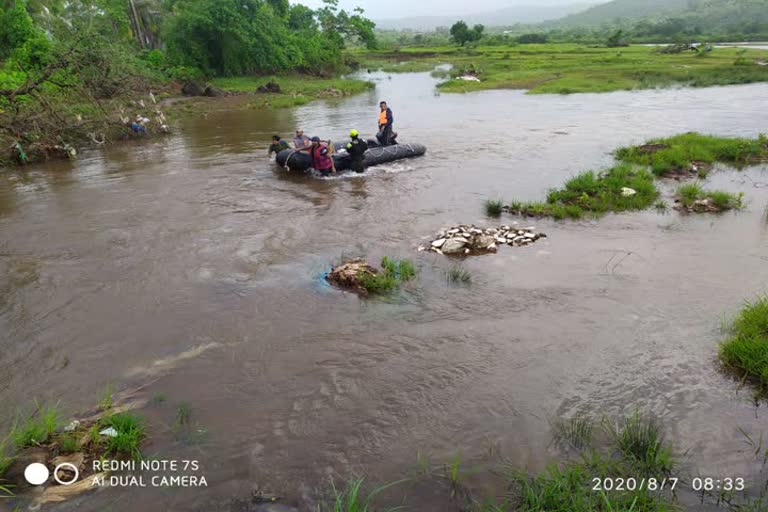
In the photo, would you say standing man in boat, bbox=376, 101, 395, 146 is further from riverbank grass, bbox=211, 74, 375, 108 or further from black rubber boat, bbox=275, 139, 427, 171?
riverbank grass, bbox=211, 74, 375, 108

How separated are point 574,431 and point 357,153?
37.7 ft

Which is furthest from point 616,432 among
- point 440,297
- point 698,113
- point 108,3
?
point 108,3

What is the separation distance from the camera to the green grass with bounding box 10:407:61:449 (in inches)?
192

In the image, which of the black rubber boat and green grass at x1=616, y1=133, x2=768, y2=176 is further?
the black rubber boat

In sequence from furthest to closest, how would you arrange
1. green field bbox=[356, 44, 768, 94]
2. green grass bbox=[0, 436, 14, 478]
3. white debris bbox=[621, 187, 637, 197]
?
green field bbox=[356, 44, 768, 94], white debris bbox=[621, 187, 637, 197], green grass bbox=[0, 436, 14, 478]

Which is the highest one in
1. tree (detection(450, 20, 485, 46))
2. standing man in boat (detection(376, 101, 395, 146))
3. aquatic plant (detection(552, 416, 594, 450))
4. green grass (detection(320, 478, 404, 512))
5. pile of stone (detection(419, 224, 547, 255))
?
tree (detection(450, 20, 485, 46))

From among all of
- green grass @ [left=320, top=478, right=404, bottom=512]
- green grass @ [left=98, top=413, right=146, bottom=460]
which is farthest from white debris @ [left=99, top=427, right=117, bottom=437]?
green grass @ [left=320, top=478, right=404, bottom=512]

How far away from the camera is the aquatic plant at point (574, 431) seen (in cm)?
517

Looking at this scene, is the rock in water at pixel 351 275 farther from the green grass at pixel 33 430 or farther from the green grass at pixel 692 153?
the green grass at pixel 692 153

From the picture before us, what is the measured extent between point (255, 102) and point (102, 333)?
26.5 meters

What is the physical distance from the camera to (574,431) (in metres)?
5.27

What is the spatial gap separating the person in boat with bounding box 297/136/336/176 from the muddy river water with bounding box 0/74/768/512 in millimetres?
602

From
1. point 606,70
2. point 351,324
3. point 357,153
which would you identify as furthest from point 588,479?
point 606,70

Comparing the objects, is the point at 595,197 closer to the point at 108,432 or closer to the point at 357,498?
the point at 357,498
